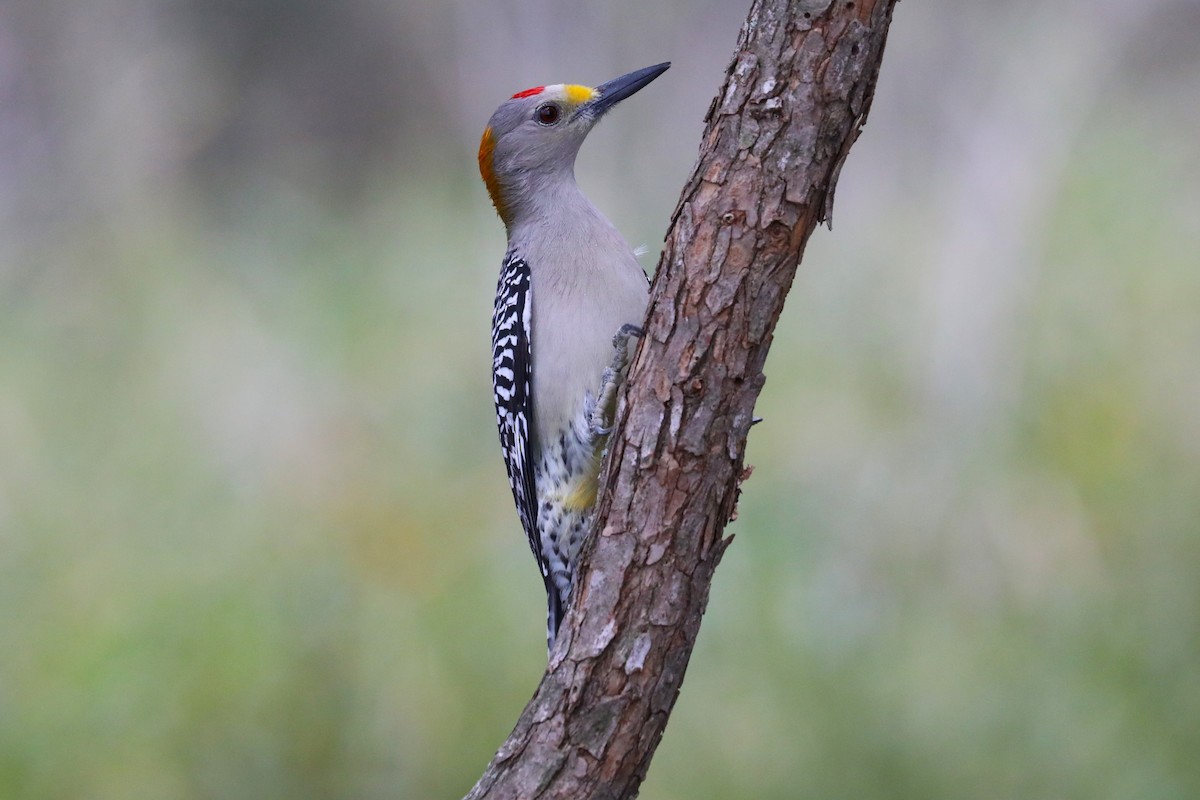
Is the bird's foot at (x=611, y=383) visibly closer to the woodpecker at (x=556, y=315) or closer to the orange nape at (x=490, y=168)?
the woodpecker at (x=556, y=315)

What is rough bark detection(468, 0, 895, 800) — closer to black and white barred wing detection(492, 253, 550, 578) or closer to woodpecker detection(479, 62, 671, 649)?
woodpecker detection(479, 62, 671, 649)

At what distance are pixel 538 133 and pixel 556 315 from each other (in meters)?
0.65

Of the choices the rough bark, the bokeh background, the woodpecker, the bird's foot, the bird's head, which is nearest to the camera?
the rough bark

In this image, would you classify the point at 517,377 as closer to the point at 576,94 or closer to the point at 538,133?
the point at 538,133

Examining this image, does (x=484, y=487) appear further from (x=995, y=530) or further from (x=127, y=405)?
(x=995, y=530)

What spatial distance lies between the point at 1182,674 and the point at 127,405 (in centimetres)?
474

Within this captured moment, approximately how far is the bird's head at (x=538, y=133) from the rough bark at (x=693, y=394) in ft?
4.27

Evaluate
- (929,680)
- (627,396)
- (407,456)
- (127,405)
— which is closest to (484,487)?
(407,456)

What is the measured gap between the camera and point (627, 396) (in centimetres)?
229

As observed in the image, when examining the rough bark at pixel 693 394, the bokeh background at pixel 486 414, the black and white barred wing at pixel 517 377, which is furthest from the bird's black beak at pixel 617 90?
the bokeh background at pixel 486 414

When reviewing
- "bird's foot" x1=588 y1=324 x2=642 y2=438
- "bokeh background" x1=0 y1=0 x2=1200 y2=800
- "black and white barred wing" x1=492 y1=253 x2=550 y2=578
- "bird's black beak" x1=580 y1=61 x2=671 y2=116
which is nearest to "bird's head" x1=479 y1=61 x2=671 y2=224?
"bird's black beak" x1=580 y1=61 x2=671 y2=116

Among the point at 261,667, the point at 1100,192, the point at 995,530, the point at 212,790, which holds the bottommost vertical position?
the point at 212,790

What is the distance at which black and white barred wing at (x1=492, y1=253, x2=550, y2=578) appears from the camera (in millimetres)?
3250

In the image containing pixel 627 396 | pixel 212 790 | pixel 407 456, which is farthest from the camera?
pixel 407 456
